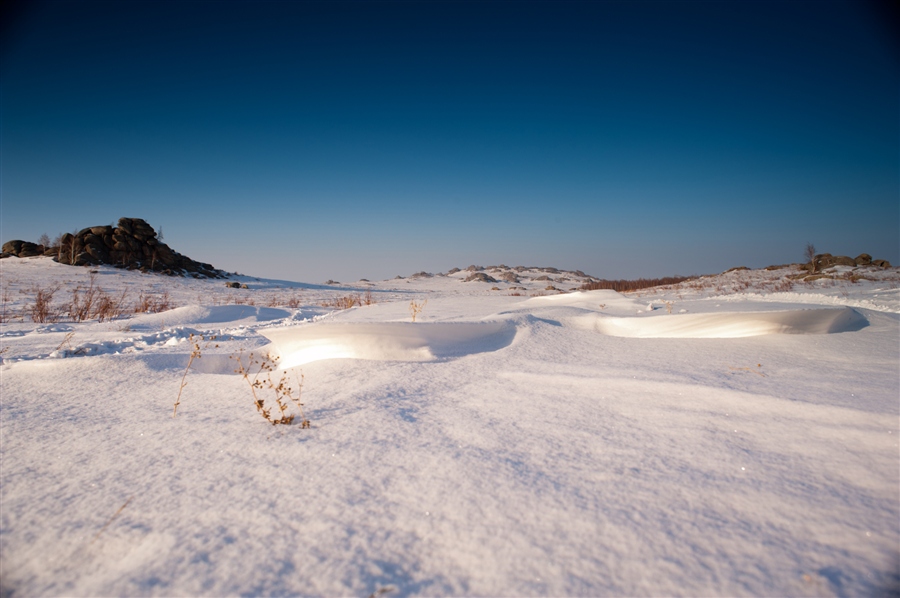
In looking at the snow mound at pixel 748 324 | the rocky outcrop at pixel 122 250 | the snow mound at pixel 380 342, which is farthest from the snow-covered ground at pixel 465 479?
the rocky outcrop at pixel 122 250

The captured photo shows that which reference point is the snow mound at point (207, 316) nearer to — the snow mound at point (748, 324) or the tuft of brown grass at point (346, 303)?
the tuft of brown grass at point (346, 303)

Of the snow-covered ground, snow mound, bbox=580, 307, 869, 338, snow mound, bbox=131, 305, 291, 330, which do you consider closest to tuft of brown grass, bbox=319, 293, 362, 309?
snow mound, bbox=131, 305, 291, 330

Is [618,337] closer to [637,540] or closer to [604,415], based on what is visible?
[604,415]

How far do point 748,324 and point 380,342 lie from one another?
2.31 metres

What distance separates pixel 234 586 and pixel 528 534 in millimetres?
546

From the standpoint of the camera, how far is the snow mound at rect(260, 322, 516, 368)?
239 centimetres

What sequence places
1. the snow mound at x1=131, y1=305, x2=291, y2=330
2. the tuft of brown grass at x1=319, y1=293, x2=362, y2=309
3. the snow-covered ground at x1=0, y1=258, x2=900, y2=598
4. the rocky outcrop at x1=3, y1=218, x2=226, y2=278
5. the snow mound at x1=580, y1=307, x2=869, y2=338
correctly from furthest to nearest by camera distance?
the rocky outcrop at x1=3, y1=218, x2=226, y2=278 → the tuft of brown grass at x1=319, y1=293, x2=362, y2=309 → the snow mound at x1=131, y1=305, x2=291, y2=330 → the snow mound at x1=580, y1=307, x2=869, y2=338 → the snow-covered ground at x1=0, y1=258, x2=900, y2=598

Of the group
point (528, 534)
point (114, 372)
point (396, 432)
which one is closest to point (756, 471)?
point (528, 534)

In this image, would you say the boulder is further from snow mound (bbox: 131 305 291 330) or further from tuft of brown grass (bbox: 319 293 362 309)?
snow mound (bbox: 131 305 291 330)

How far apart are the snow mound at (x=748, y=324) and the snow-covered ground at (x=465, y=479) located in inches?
16.7

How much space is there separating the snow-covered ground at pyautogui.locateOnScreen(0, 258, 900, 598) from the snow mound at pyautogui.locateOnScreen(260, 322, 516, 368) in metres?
0.23

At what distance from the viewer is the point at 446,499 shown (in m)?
0.96

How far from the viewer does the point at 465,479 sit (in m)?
1.04

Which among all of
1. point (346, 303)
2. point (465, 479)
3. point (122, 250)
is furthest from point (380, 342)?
point (122, 250)
